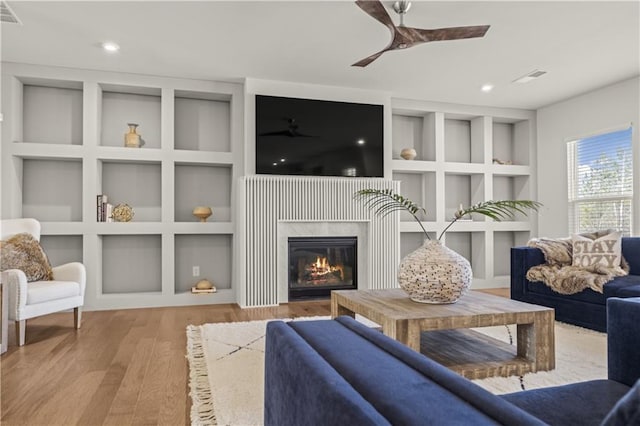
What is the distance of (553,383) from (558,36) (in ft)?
10.3

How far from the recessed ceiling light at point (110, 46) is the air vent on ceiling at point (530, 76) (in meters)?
4.43

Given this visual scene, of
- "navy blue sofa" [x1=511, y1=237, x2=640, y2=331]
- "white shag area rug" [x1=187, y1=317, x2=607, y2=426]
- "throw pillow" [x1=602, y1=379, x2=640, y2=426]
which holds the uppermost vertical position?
"throw pillow" [x1=602, y1=379, x2=640, y2=426]

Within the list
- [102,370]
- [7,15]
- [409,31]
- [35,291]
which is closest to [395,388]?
[102,370]

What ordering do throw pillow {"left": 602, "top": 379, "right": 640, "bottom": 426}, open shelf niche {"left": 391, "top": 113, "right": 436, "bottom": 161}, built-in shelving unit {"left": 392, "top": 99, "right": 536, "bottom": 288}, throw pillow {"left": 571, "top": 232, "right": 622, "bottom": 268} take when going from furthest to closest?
open shelf niche {"left": 391, "top": 113, "right": 436, "bottom": 161}
built-in shelving unit {"left": 392, "top": 99, "right": 536, "bottom": 288}
throw pillow {"left": 571, "top": 232, "right": 622, "bottom": 268}
throw pillow {"left": 602, "top": 379, "right": 640, "bottom": 426}

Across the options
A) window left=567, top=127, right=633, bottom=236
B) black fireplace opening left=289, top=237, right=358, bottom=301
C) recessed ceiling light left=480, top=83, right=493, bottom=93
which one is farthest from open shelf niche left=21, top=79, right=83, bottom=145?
window left=567, top=127, right=633, bottom=236

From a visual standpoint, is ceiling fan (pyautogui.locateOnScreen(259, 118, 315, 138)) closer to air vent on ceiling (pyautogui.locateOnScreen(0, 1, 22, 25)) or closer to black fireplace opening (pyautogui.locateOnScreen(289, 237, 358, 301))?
black fireplace opening (pyautogui.locateOnScreen(289, 237, 358, 301))

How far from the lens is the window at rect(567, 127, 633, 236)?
522 centimetres

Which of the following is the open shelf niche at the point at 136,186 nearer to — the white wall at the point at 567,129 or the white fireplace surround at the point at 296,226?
the white fireplace surround at the point at 296,226

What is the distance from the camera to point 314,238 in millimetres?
5273

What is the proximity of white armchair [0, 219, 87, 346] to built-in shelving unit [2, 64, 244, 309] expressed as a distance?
0.64 m

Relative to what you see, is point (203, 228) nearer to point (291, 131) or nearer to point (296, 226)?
point (296, 226)

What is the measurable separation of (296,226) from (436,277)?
2.69m

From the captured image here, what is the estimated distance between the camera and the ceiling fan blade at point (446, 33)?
306 cm

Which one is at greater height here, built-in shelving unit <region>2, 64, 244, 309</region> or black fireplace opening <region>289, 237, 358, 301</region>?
built-in shelving unit <region>2, 64, 244, 309</region>
